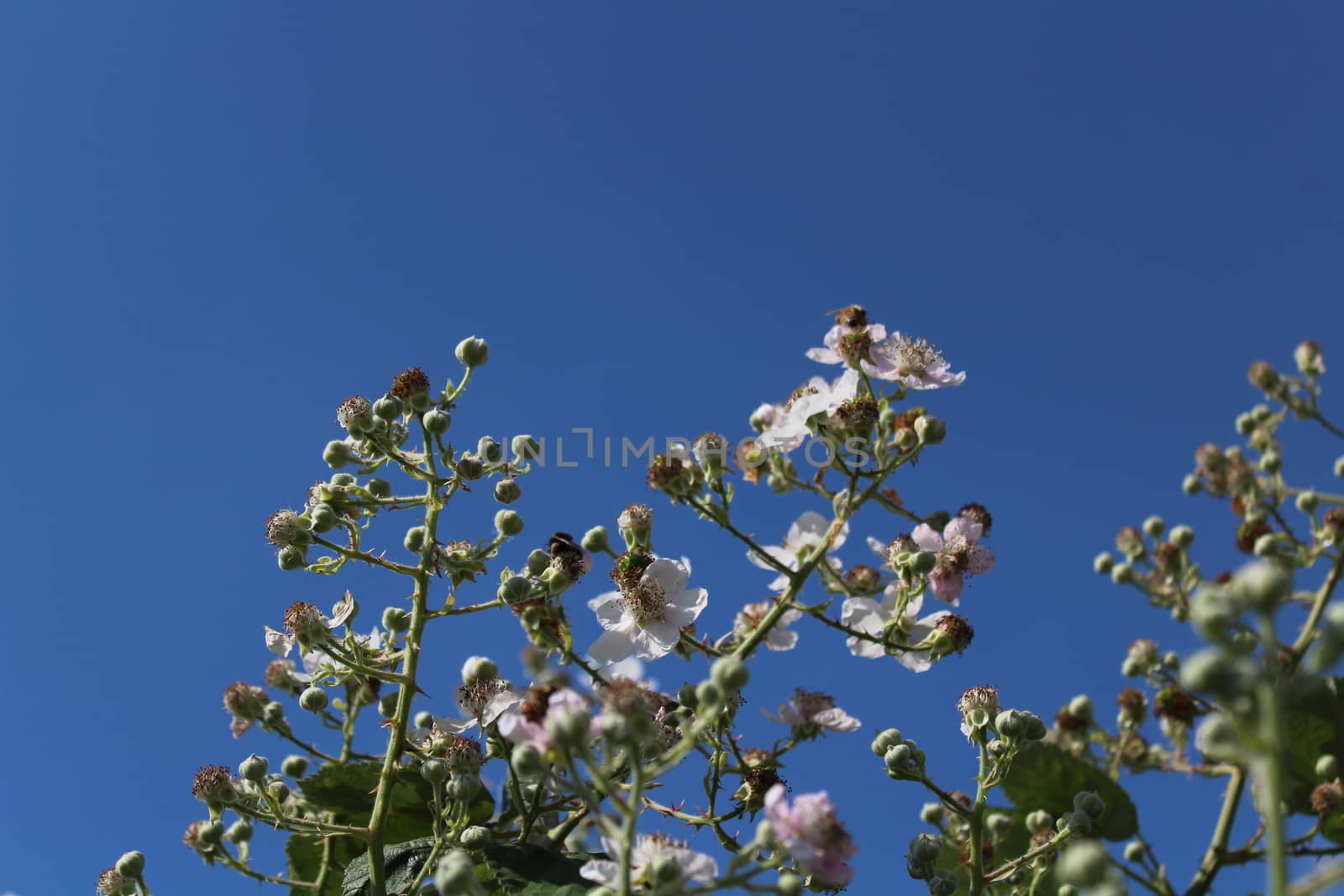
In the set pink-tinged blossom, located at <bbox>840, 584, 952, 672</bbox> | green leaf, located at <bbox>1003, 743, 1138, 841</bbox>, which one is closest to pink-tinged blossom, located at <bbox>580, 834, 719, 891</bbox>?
pink-tinged blossom, located at <bbox>840, 584, 952, 672</bbox>

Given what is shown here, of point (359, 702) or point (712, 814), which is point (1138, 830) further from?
point (359, 702)

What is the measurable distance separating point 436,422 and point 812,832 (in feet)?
5.15

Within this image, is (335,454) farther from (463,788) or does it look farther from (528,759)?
(528,759)

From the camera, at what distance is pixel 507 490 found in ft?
9.41

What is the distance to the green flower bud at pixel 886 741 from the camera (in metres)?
2.63

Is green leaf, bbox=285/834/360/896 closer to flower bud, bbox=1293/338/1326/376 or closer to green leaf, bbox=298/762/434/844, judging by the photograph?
green leaf, bbox=298/762/434/844

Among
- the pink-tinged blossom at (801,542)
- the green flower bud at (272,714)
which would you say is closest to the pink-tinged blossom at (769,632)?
the pink-tinged blossom at (801,542)

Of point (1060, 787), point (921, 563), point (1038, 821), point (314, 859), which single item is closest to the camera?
point (921, 563)

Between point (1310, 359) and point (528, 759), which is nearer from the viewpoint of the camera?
point (528, 759)

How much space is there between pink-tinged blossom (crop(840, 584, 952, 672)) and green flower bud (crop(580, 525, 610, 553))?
0.66 m

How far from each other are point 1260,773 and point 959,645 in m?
1.65

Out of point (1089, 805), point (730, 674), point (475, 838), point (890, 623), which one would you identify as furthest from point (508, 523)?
point (1089, 805)

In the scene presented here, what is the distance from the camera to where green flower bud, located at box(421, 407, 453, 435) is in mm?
2736

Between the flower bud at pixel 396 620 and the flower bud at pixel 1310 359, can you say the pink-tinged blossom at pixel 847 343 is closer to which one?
the flower bud at pixel 396 620
